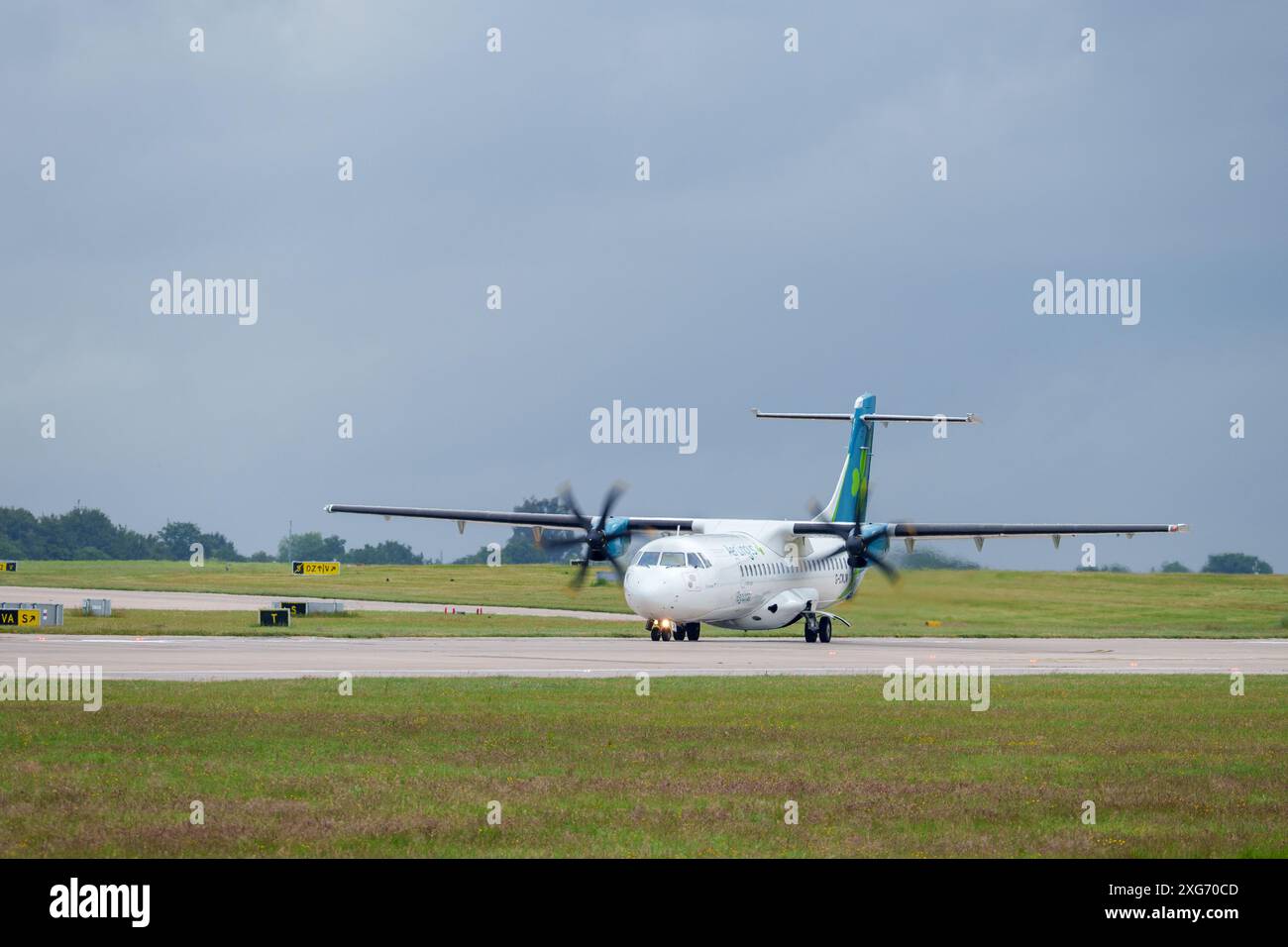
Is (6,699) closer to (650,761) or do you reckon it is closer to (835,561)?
(650,761)

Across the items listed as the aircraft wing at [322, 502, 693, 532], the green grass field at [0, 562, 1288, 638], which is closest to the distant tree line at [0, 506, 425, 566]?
the green grass field at [0, 562, 1288, 638]

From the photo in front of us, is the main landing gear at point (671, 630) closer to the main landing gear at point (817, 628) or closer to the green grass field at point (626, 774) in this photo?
the main landing gear at point (817, 628)

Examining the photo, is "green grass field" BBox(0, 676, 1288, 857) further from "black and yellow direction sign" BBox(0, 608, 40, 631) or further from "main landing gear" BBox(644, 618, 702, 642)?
"black and yellow direction sign" BBox(0, 608, 40, 631)

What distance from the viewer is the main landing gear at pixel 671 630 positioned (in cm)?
5021

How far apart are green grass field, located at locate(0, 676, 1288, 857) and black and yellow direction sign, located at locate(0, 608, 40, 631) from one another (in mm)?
24463

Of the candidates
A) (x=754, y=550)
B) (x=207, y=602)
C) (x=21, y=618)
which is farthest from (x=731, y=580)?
(x=207, y=602)

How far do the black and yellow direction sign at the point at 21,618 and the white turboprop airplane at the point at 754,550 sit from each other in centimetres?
1075

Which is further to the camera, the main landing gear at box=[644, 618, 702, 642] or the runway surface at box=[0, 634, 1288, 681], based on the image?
the main landing gear at box=[644, 618, 702, 642]

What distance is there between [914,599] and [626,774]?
33964 millimetres

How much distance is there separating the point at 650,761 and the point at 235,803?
561 centimetres

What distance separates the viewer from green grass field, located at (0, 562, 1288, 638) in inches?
2053

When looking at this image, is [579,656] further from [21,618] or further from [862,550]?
[21,618]

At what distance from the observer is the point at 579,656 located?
40.9m
